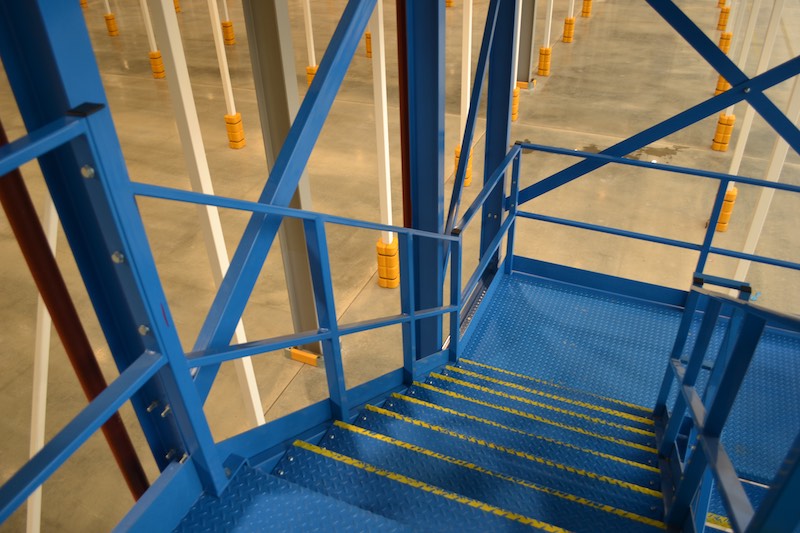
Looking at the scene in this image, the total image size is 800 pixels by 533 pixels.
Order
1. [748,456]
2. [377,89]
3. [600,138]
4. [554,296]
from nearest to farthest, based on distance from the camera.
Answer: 1. [748,456]
2. [554,296]
3. [377,89]
4. [600,138]

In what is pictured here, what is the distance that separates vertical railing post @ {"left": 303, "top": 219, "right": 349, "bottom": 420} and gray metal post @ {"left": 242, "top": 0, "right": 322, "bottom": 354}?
2756 mm

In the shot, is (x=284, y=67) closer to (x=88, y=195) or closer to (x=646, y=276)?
(x=88, y=195)

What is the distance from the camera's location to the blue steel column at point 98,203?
1668 millimetres

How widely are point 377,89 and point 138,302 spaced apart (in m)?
5.45

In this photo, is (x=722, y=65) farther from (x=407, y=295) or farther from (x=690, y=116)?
(x=407, y=295)

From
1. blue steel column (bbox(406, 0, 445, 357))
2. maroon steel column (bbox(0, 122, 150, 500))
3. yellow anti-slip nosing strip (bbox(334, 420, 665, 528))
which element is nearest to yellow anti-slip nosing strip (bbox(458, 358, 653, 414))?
blue steel column (bbox(406, 0, 445, 357))

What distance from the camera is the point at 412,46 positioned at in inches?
176

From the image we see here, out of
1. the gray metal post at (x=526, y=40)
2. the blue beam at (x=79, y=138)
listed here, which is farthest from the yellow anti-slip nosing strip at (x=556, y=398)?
the gray metal post at (x=526, y=40)

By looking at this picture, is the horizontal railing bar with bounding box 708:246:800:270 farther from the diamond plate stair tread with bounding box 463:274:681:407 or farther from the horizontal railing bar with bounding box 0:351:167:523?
the horizontal railing bar with bounding box 0:351:167:523

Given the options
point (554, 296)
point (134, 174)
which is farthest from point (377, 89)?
point (134, 174)

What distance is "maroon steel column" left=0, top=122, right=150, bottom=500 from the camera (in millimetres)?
2439

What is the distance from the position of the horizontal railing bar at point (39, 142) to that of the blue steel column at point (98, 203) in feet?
0.13

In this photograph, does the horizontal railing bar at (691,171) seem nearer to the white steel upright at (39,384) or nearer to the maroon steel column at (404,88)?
the maroon steel column at (404,88)

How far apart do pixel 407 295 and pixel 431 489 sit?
1.55 metres
